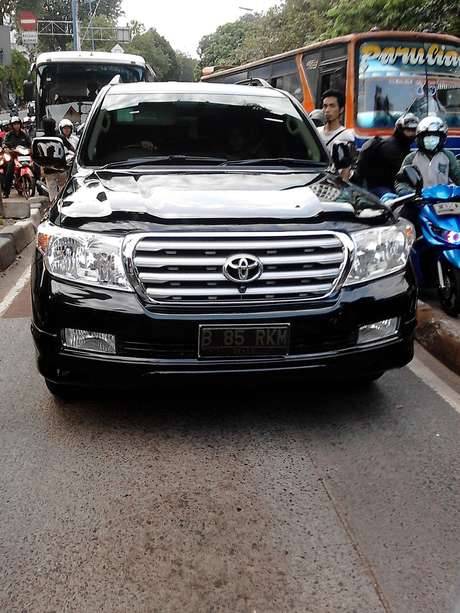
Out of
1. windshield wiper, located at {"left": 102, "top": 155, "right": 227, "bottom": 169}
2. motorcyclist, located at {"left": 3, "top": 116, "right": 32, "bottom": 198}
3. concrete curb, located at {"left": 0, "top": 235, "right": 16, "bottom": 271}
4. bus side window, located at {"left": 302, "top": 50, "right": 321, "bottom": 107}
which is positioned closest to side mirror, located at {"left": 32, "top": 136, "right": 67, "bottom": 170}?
windshield wiper, located at {"left": 102, "top": 155, "right": 227, "bottom": 169}

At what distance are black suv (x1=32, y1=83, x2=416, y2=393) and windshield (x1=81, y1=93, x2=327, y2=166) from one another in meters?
0.83

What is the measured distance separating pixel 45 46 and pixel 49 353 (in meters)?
80.8

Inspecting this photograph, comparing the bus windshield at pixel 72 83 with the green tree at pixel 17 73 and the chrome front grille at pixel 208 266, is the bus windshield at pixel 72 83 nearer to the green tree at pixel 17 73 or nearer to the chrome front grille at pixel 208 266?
the chrome front grille at pixel 208 266

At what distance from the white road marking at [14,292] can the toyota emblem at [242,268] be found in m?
3.42

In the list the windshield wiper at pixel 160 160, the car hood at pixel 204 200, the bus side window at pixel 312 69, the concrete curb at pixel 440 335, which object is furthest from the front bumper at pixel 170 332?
the bus side window at pixel 312 69

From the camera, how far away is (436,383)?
4426mm

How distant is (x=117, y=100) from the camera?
493 cm

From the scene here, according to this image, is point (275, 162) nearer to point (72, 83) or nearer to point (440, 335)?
point (440, 335)

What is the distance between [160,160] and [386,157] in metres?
3.04

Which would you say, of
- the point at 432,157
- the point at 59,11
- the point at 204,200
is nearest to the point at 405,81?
the point at 432,157

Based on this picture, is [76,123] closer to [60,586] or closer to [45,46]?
[60,586]

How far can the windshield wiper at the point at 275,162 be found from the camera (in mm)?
4512

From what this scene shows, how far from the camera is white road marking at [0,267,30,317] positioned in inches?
253

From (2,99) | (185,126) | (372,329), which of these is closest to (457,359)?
(372,329)
